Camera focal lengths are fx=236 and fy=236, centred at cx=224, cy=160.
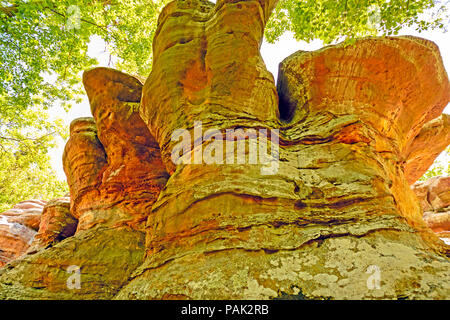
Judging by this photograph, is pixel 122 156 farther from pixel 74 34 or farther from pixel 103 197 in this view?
pixel 74 34

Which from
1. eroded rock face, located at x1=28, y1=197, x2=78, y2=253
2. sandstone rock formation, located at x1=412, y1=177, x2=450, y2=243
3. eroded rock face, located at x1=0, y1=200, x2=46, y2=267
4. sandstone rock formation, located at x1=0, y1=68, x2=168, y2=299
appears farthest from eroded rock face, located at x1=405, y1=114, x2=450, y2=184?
eroded rock face, located at x1=0, y1=200, x2=46, y2=267

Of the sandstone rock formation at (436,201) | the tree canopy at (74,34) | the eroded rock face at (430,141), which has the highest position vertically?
the tree canopy at (74,34)

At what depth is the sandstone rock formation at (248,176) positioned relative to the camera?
99.3 inches

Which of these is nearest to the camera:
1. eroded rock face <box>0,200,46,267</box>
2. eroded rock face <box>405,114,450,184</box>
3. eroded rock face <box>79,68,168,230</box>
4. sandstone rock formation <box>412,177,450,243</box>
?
eroded rock face <box>79,68,168,230</box>

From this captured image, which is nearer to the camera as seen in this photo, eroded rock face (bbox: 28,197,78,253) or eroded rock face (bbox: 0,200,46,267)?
eroded rock face (bbox: 28,197,78,253)

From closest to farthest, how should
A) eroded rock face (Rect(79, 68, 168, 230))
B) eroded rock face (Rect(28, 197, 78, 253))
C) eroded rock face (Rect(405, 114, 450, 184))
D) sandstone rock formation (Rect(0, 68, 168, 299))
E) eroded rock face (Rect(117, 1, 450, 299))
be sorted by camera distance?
eroded rock face (Rect(117, 1, 450, 299)) < sandstone rock formation (Rect(0, 68, 168, 299)) < eroded rock face (Rect(79, 68, 168, 230)) < eroded rock face (Rect(405, 114, 450, 184)) < eroded rock face (Rect(28, 197, 78, 253))

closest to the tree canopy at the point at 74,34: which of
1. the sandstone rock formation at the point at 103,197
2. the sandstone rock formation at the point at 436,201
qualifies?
the sandstone rock formation at the point at 103,197

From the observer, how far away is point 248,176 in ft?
11.6

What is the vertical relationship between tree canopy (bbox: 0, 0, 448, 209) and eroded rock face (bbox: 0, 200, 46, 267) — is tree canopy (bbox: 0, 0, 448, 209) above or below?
above

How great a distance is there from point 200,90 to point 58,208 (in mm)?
7732

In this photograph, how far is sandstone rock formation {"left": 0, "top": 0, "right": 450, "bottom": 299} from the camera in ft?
8.28

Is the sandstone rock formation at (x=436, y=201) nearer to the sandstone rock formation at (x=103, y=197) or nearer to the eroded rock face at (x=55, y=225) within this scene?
the sandstone rock formation at (x=103, y=197)

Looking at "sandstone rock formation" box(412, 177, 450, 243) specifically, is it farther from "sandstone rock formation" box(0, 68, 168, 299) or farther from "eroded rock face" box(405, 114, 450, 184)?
"sandstone rock formation" box(0, 68, 168, 299)

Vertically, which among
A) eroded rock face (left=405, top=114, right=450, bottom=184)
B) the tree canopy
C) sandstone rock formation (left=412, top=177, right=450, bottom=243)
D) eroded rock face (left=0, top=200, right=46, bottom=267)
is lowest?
eroded rock face (left=0, top=200, right=46, bottom=267)
